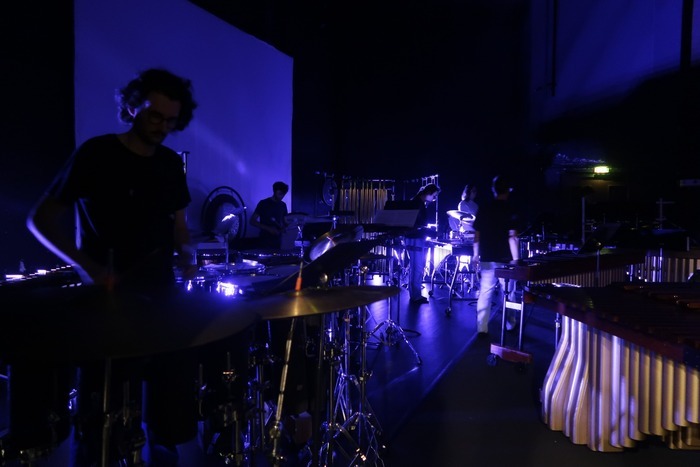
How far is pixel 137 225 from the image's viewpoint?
199 centimetres

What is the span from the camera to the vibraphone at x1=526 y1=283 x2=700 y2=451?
7.79 feet

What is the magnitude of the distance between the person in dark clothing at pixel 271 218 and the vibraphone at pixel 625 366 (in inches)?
167

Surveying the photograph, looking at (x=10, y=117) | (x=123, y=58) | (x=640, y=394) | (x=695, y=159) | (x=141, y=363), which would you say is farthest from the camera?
(x=695, y=159)

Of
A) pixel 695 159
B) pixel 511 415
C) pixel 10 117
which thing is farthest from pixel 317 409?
pixel 695 159

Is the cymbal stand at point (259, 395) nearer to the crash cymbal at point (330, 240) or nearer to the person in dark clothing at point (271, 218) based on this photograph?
the crash cymbal at point (330, 240)

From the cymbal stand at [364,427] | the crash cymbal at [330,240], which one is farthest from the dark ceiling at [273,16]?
the cymbal stand at [364,427]

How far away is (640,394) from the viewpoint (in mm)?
2680

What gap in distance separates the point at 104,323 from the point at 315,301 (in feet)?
2.53

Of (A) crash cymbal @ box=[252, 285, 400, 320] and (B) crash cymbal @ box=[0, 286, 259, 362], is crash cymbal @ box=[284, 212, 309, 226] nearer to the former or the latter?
(A) crash cymbal @ box=[252, 285, 400, 320]

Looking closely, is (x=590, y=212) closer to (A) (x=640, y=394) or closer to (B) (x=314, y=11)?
(A) (x=640, y=394)

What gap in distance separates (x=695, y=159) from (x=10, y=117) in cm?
886

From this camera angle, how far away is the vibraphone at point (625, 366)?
237cm

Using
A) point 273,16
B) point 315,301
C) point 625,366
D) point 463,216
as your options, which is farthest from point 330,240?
point 273,16

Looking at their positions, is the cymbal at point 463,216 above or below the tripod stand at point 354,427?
above
